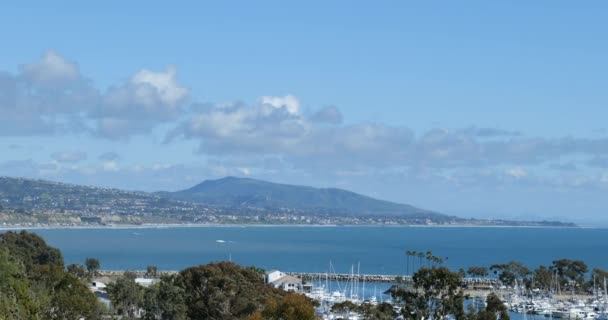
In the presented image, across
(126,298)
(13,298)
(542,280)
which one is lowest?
(126,298)

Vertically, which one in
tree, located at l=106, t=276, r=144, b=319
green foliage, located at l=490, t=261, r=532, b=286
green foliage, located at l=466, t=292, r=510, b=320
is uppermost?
green foliage, located at l=490, t=261, r=532, b=286

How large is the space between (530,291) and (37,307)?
65.3 m

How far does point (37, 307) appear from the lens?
34.2 meters

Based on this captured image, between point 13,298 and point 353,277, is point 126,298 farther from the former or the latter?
point 353,277

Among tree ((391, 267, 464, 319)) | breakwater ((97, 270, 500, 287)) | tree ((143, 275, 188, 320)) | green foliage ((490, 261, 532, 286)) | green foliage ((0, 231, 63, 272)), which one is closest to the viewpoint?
tree ((391, 267, 464, 319))

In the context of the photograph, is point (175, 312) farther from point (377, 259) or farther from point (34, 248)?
point (377, 259)

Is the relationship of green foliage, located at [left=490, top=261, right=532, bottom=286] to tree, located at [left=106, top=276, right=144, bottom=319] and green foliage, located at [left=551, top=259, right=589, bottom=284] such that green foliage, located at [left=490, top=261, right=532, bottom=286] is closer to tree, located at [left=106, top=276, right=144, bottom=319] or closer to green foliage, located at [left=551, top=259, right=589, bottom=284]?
green foliage, located at [left=551, top=259, right=589, bottom=284]

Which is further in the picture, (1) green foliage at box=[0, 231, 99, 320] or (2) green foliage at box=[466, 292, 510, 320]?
(2) green foliage at box=[466, 292, 510, 320]

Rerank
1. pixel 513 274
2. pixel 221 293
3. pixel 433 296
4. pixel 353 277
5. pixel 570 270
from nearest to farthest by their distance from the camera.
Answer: pixel 433 296, pixel 221 293, pixel 513 274, pixel 570 270, pixel 353 277

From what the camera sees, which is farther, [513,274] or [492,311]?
[513,274]

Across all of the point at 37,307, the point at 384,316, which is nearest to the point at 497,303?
the point at 384,316

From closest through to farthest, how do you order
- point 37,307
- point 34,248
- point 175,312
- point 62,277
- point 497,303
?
point 37,307, point 62,277, point 175,312, point 497,303, point 34,248

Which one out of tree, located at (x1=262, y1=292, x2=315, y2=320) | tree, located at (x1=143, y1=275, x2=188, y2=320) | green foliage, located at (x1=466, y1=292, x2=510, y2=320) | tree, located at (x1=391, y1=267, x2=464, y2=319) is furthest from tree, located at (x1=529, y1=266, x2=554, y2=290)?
tree, located at (x1=391, y1=267, x2=464, y2=319)

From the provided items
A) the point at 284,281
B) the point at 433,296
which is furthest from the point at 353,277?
the point at 433,296
